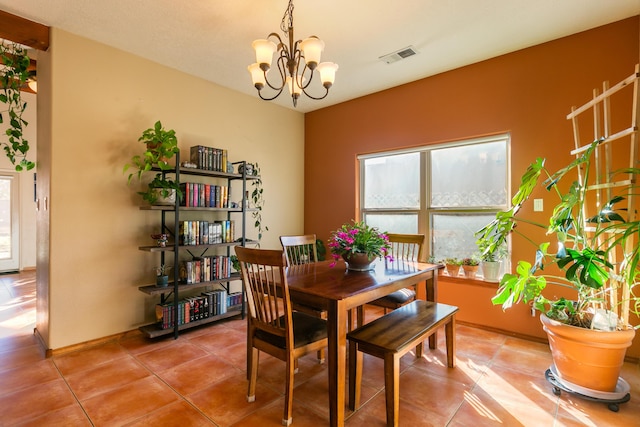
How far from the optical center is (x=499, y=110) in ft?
9.96

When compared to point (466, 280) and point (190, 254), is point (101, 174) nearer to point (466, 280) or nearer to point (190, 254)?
point (190, 254)

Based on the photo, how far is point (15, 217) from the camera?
578 cm

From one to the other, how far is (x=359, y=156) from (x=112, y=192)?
9.20 ft

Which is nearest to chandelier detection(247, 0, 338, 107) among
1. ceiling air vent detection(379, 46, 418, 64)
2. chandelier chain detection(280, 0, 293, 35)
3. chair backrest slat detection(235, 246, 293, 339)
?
chandelier chain detection(280, 0, 293, 35)

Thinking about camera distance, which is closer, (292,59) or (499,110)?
(292,59)

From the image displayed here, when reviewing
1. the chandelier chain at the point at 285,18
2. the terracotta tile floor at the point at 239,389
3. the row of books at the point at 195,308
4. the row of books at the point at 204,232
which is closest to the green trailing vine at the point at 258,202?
the row of books at the point at 204,232

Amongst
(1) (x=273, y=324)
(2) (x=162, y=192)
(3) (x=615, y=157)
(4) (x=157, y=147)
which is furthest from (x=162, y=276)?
(3) (x=615, y=157)

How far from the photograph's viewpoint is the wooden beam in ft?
7.84

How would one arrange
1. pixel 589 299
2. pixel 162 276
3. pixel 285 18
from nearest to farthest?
pixel 589 299, pixel 285 18, pixel 162 276

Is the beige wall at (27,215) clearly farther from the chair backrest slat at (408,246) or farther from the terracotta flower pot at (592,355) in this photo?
the terracotta flower pot at (592,355)

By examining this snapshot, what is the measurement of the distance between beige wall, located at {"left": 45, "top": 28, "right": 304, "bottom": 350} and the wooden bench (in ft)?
7.55

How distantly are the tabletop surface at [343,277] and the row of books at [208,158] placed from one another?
1549 mm

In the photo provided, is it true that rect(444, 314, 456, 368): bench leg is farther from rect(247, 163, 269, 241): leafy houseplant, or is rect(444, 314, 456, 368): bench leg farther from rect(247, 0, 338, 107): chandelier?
rect(247, 163, 269, 241): leafy houseplant

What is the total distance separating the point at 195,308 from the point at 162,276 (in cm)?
46
